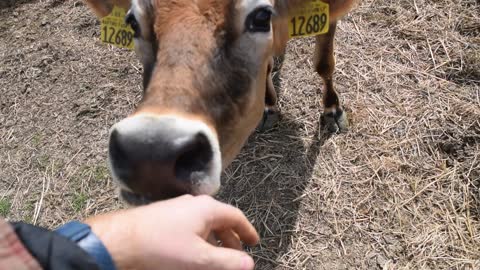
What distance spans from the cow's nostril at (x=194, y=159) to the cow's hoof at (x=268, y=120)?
232 centimetres

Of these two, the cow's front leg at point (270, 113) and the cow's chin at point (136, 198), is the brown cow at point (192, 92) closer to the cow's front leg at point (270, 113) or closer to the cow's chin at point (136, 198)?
the cow's chin at point (136, 198)

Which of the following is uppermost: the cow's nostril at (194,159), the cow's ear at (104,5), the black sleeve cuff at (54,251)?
the cow's ear at (104,5)

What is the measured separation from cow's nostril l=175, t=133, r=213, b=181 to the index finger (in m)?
0.41

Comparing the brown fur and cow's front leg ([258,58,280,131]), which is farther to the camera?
cow's front leg ([258,58,280,131])

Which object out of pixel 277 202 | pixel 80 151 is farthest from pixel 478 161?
pixel 80 151

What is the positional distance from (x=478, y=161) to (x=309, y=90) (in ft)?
5.29

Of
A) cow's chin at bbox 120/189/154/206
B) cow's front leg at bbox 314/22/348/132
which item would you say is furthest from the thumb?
cow's front leg at bbox 314/22/348/132

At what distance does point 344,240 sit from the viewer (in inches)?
145

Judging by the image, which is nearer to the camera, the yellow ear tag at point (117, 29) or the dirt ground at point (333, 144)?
the yellow ear tag at point (117, 29)

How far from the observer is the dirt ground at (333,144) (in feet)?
12.1

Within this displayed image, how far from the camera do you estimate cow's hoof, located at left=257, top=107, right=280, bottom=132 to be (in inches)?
172

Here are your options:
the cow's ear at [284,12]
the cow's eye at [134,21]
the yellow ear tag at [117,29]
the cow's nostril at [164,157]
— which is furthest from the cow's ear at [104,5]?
the cow's nostril at [164,157]

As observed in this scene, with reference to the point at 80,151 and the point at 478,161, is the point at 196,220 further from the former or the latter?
the point at 80,151

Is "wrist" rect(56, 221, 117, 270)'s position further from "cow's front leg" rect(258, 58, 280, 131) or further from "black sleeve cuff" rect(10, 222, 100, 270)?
"cow's front leg" rect(258, 58, 280, 131)
